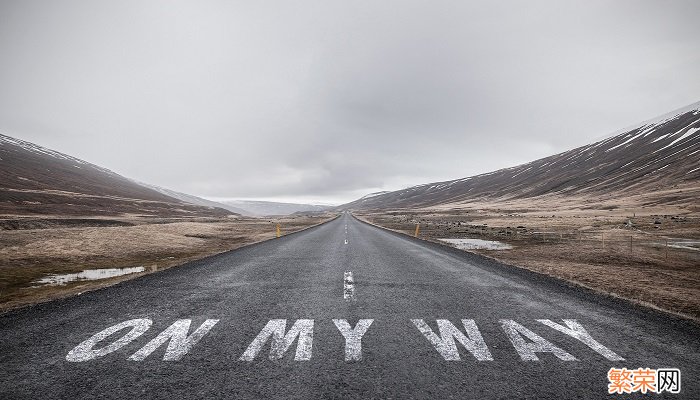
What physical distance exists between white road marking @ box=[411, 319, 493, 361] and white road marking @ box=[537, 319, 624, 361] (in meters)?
1.56

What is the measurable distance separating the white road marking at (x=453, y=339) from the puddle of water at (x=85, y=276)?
1359cm

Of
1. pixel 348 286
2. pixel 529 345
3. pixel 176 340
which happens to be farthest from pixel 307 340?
pixel 348 286

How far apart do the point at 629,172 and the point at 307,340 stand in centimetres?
15885

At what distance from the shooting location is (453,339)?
5875 mm

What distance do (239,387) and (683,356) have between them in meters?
6.64

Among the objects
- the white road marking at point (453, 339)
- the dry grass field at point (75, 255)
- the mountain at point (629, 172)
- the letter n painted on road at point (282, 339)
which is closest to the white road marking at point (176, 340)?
the letter n painted on road at point (282, 339)

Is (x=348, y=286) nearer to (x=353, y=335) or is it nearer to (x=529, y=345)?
(x=353, y=335)

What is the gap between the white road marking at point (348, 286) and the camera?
8891 millimetres

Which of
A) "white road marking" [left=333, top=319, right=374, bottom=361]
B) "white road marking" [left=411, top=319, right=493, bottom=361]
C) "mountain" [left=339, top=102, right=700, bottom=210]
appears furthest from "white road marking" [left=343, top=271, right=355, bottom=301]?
"mountain" [left=339, top=102, right=700, bottom=210]

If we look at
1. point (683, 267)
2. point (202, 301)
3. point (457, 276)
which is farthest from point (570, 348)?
point (683, 267)

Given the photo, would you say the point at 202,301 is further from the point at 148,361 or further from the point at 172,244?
the point at 172,244

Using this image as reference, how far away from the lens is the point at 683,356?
527cm

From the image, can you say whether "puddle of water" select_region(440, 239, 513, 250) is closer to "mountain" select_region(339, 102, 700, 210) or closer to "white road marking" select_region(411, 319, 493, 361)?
"white road marking" select_region(411, 319, 493, 361)

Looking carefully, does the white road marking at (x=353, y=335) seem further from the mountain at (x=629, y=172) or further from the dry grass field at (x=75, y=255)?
the mountain at (x=629, y=172)
